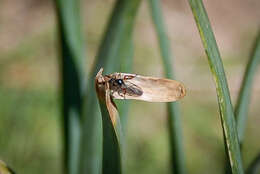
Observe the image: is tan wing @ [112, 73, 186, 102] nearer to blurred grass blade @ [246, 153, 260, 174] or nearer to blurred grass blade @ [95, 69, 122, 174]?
blurred grass blade @ [95, 69, 122, 174]

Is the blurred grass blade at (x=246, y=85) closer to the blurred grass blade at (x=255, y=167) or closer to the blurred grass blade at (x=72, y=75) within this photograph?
the blurred grass blade at (x=255, y=167)

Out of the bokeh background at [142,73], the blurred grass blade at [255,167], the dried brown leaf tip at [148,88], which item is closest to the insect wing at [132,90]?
the dried brown leaf tip at [148,88]

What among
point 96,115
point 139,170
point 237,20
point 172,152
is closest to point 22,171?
point 139,170

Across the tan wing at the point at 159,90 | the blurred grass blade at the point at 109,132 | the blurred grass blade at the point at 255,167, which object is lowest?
the blurred grass blade at the point at 255,167

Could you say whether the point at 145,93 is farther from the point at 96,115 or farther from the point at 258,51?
the point at 258,51

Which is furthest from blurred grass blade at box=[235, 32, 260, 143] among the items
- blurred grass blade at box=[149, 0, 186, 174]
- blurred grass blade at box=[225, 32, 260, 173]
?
blurred grass blade at box=[149, 0, 186, 174]

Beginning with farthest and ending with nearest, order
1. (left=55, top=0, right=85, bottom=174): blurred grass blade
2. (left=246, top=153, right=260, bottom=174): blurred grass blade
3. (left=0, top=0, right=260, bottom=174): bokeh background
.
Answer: (left=0, top=0, right=260, bottom=174): bokeh background, (left=55, top=0, right=85, bottom=174): blurred grass blade, (left=246, top=153, right=260, bottom=174): blurred grass blade

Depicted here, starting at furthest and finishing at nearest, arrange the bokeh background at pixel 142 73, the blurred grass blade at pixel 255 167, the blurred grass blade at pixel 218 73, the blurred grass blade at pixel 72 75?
1. the bokeh background at pixel 142 73
2. the blurred grass blade at pixel 72 75
3. the blurred grass blade at pixel 255 167
4. the blurred grass blade at pixel 218 73
